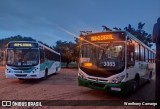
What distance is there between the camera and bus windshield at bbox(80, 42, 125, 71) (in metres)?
9.29

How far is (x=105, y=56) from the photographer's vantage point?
9.59 meters

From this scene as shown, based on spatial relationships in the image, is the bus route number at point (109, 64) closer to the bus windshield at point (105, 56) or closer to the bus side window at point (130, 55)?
the bus windshield at point (105, 56)

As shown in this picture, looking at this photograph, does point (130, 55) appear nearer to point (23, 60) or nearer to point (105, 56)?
point (105, 56)

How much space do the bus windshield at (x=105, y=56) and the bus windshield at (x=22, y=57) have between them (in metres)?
5.34

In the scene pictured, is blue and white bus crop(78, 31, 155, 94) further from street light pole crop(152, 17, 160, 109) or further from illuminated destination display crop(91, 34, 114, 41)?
street light pole crop(152, 17, 160, 109)

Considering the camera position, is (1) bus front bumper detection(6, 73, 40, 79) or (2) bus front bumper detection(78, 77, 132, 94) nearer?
(2) bus front bumper detection(78, 77, 132, 94)

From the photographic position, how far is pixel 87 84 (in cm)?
1010

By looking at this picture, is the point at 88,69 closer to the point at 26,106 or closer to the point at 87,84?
the point at 87,84

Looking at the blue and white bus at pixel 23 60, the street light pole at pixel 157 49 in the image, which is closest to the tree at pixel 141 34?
the blue and white bus at pixel 23 60

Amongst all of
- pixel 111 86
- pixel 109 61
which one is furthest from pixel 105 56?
pixel 111 86

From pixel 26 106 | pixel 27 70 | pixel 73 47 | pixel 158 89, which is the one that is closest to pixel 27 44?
pixel 27 70

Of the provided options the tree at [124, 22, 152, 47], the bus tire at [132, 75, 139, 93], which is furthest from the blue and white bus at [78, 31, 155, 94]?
the tree at [124, 22, 152, 47]

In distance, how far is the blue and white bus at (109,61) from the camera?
363 inches

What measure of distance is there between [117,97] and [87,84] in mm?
1601
